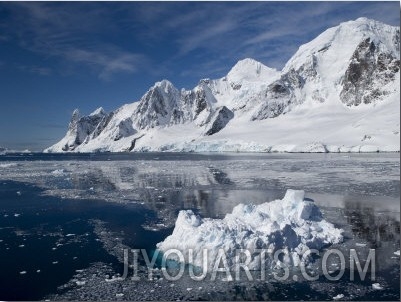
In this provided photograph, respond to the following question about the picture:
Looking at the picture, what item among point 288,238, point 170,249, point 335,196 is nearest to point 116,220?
point 170,249

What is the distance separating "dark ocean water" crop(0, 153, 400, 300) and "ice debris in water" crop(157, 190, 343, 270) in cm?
105

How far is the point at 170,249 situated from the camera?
13734 millimetres

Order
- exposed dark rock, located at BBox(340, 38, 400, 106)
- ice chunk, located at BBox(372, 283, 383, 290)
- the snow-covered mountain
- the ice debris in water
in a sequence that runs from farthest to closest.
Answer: exposed dark rock, located at BBox(340, 38, 400, 106)
the snow-covered mountain
the ice debris in water
ice chunk, located at BBox(372, 283, 383, 290)

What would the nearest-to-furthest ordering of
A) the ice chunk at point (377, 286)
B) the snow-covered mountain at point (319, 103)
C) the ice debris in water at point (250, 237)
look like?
the ice chunk at point (377, 286) < the ice debris in water at point (250, 237) < the snow-covered mountain at point (319, 103)

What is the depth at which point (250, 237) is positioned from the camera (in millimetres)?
13094

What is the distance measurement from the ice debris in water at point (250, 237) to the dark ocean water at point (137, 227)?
3.44 ft

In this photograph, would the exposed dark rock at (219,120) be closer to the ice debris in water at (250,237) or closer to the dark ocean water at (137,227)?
the dark ocean water at (137,227)

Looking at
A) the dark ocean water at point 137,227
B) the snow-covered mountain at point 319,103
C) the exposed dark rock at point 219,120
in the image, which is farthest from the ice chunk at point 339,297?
the exposed dark rock at point 219,120

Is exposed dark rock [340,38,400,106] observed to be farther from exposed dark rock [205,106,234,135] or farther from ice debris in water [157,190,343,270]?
ice debris in water [157,190,343,270]

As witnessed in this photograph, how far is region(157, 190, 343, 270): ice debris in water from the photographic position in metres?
12.7

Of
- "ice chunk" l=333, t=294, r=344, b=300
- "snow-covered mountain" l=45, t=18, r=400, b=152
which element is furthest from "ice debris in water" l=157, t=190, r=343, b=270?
"snow-covered mountain" l=45, t=18, r=400, b=152

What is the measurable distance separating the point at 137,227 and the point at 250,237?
6291 mm

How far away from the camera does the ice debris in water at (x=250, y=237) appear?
12.7m

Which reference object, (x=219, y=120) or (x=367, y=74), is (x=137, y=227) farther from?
(x=219, y=120)
